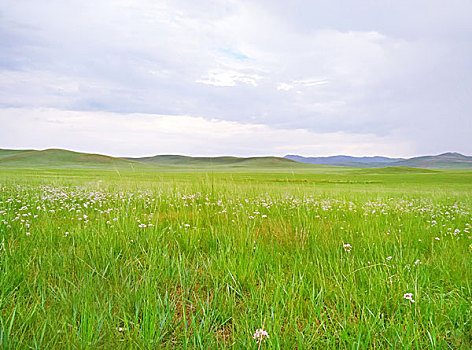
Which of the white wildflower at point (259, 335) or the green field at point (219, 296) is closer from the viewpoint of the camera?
the white wildflower at point (259, 335)

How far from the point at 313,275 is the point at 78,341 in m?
2.17

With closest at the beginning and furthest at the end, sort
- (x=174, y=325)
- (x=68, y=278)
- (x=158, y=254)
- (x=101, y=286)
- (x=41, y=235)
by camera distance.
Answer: (x=174, y=325) < (x=101, y=286) < (x=68, y=278) < (x=158, y=254) < (x=41, y=235)

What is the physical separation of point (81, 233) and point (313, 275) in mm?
3202

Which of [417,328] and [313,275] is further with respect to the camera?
[313,275]

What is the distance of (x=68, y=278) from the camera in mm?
2998

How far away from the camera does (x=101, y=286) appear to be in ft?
9.11

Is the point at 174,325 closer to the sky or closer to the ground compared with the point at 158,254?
closer to the ground

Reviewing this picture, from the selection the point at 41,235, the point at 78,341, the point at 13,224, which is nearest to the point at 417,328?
the point at 78,341

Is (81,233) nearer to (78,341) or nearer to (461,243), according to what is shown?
(78,341)

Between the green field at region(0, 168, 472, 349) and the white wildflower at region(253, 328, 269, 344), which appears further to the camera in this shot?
the green field at region(0, 168, 472, 349)

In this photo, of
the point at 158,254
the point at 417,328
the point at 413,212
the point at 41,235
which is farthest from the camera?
the point at 413,212

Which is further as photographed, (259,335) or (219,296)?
(219,296)

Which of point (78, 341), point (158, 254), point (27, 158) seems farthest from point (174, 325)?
point (27, 158)

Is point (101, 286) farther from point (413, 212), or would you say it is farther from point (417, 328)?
point (413, 212)
